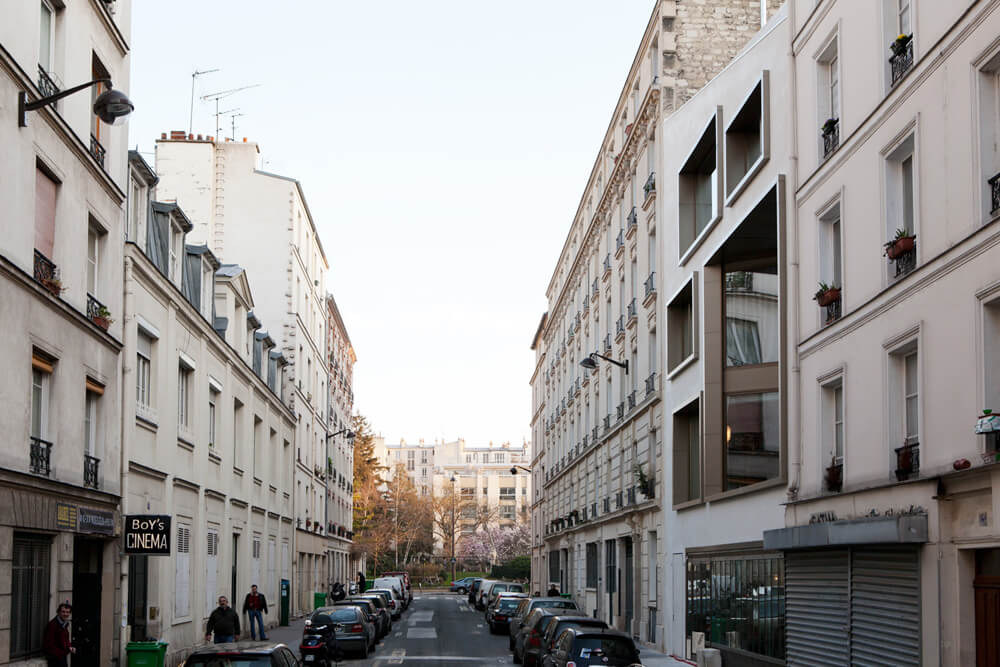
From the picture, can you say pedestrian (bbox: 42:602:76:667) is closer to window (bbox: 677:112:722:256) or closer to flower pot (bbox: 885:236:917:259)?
flower pot (bbox: 885:236:917:259)

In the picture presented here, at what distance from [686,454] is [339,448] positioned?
4099 cm

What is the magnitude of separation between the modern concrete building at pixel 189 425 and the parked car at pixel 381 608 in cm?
374

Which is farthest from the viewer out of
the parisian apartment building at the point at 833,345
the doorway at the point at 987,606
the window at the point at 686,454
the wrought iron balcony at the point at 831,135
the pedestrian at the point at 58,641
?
the window at the point at 686,454

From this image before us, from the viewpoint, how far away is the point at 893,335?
15.3 metres

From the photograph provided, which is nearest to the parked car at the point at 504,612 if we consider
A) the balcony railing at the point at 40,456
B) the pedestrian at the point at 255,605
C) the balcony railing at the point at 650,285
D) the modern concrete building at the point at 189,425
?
the modern concrete building at the point at 189,425

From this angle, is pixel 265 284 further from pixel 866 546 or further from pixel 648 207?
pixel 866 546

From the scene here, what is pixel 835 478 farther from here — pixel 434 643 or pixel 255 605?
pixel 434 643

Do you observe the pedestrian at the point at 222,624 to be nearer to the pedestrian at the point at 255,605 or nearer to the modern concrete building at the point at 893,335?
the pedestrian at the point at 255,605

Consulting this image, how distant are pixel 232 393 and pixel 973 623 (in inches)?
934

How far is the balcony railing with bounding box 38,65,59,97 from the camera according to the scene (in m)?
16.8

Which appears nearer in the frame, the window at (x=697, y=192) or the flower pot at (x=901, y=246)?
the flower pot at (x=901, y=246)

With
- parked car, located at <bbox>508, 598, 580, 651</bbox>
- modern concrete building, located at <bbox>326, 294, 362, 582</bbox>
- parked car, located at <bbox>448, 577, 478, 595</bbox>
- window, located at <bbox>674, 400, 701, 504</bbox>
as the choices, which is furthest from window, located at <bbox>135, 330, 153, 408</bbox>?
parked car, located at <bbox>448, 577, 478, 595</bbox>

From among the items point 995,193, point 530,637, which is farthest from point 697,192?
point 995,193

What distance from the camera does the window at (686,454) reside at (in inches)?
1129
